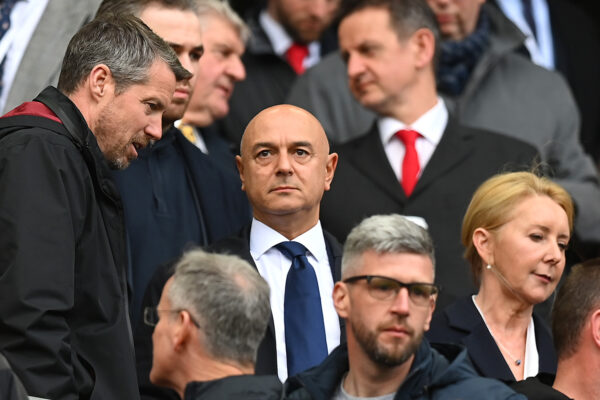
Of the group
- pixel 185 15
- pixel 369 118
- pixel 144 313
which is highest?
pixel 185 15

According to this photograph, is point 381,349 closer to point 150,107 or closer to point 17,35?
point 150,107

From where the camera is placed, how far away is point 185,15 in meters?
6.32

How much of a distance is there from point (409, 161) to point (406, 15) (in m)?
0.89

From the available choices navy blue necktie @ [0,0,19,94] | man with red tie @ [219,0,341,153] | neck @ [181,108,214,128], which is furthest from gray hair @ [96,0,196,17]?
man with red tie @ [219,0,341,153]

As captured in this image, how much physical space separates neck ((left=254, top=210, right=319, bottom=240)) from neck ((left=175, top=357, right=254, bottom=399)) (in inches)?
47.1

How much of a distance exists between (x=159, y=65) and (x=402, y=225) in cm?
109

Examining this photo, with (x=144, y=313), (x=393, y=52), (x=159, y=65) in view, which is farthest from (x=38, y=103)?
(x=393, y=52)

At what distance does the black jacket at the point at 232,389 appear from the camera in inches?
169

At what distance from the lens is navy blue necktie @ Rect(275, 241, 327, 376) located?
5277 mm

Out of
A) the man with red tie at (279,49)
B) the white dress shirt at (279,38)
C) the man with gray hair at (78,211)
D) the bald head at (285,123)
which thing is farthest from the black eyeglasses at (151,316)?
the white dress shirt at (279,38)

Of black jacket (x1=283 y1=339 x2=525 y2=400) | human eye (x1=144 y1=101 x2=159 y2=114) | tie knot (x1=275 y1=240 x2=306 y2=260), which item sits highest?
human eye (x1=144 y1=101 x2=159 y2=114)

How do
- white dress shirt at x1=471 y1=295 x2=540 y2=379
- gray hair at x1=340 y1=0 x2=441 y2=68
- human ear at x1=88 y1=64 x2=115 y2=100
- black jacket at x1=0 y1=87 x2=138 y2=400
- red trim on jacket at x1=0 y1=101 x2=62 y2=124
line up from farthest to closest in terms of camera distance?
gray hair at x1=340 y1=0 x2=441 y2=68, white dress shirt at x1=471 y1=295 x2=540 y2=379, human ear at x1=88 y1=64 x2=115 y2=100, red trim on jacket at x1=0 y1=101 x2=62 y2=124, black jacket at x1=0 y1=87 x2=138 y2=400

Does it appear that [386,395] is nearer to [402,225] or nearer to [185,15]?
[402,225]

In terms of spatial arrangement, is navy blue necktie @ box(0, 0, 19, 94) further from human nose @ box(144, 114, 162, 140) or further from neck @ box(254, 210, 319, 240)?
neck @ box(254, 210, 319, 240)
